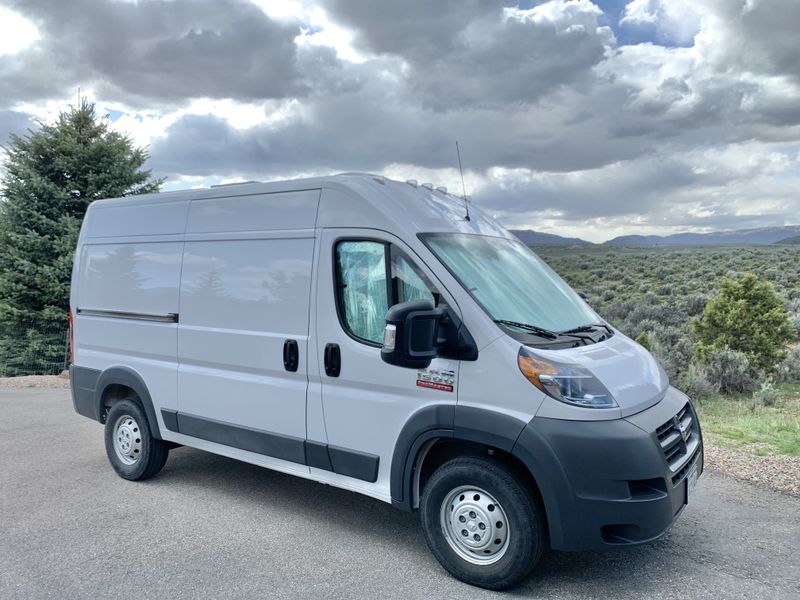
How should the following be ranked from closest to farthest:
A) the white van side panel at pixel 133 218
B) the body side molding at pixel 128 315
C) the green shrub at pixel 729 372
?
the body side molding at pixel 128 315, the white van side panel at pixel 133 218, the green shrub at pixel 729 372

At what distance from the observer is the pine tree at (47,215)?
1594 cm

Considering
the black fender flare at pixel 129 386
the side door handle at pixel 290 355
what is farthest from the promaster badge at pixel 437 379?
the black fender flare at pixel 129 386

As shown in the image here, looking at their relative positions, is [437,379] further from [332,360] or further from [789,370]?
[789,370]

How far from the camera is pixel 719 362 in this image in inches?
458

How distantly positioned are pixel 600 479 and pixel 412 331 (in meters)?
1.28

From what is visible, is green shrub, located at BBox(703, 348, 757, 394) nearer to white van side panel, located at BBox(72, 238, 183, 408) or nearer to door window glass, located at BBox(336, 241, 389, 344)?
door window glass, located at BBox(336, 241, 389, 344)

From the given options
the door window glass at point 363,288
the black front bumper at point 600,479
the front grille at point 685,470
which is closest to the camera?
the black front bumper at point 600,479

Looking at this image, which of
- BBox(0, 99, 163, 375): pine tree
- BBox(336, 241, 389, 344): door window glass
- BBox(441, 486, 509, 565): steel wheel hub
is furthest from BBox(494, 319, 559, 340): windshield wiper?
BBox(0, 99, 163, 375): pine tree

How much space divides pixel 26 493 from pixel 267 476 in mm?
2003

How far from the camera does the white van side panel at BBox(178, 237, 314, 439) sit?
473 cm

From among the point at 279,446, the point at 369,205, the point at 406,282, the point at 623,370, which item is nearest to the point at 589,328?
the point at 623,370

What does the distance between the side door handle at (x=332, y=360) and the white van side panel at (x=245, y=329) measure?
21 centimetres

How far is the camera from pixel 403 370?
4152 millimetres

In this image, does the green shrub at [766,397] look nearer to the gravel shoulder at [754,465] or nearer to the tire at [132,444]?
the gravel shoulder at [754,465]
